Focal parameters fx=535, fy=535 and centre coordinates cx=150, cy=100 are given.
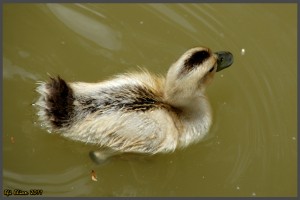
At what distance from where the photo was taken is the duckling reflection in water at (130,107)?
332 cm

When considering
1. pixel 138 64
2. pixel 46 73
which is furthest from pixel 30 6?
pixel 138 64

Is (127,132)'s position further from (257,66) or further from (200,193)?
(257,66)

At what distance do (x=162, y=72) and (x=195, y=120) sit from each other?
1.95 ft

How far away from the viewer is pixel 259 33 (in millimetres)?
4355

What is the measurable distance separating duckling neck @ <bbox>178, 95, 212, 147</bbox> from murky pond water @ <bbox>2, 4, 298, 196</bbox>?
15 cm

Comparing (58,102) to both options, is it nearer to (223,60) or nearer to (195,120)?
(195,120)

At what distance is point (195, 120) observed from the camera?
3684 mm

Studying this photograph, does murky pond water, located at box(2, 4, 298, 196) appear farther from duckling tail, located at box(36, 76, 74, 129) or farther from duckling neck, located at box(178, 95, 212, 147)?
duckling tail, located at box(36, 76, 74, 129)

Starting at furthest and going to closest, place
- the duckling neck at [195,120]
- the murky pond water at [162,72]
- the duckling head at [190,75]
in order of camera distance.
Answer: the murky pond water at [162,72]
the duckling neck at [195,120]
the duckling head at [190,75]

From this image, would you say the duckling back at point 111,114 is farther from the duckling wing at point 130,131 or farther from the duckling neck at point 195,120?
the duckling neck at point 195,120

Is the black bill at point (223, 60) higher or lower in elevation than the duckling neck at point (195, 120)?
higher

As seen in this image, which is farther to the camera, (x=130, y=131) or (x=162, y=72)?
(x=162, y=72)

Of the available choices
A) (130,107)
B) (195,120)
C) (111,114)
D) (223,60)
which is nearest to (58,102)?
(111,114)

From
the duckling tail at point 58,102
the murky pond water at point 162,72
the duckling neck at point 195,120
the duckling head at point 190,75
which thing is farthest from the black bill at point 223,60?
the duckling tail at point 58,102
